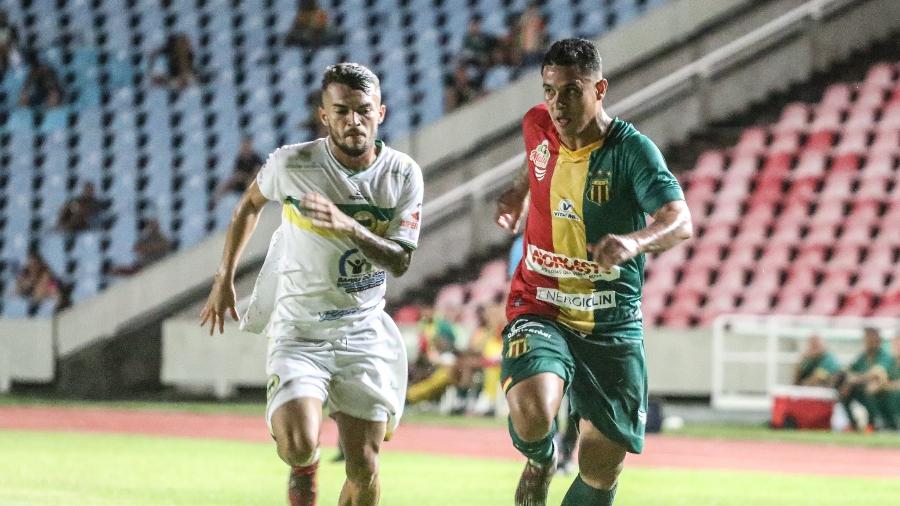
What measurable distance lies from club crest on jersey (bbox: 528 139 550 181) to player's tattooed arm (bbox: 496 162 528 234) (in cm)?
11

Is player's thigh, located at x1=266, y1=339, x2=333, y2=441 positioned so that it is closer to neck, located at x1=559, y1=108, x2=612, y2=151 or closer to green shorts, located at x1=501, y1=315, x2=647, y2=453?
green shorts, located at x1=501, y1=315, x2=647, y2=453

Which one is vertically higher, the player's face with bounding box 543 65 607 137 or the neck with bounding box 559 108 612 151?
the player's face with bounding box 543 65 607 137

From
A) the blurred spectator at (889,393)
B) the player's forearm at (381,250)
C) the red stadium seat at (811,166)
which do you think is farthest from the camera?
the red stadium seat at (811,166)

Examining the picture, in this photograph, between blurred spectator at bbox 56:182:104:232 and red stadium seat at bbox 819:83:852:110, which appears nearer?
red stadium seat at bbox 819:83:852:110

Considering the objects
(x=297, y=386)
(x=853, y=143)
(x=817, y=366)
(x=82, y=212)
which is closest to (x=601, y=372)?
(x=297, y=386)

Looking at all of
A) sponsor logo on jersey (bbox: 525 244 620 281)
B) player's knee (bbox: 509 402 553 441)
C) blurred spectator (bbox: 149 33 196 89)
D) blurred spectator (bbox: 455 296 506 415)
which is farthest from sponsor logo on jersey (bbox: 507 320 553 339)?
blurred spectator (bbox: 149 33 196 89)

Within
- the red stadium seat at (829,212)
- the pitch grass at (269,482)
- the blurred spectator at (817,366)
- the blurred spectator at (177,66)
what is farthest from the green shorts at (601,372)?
the blurred spectator at (177,66)

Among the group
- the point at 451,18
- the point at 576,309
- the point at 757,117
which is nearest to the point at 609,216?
the point at 576,309

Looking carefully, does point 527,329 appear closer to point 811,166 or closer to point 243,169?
point 811,166

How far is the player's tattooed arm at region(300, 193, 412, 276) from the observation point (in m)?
5.88

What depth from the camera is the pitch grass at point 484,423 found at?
15000mm

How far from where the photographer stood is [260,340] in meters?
19.0

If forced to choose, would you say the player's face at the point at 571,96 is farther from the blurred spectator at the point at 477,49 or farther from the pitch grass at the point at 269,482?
the blurred spectator at the point at 477,49

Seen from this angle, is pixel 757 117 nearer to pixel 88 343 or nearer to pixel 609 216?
→ pixel 88 343
